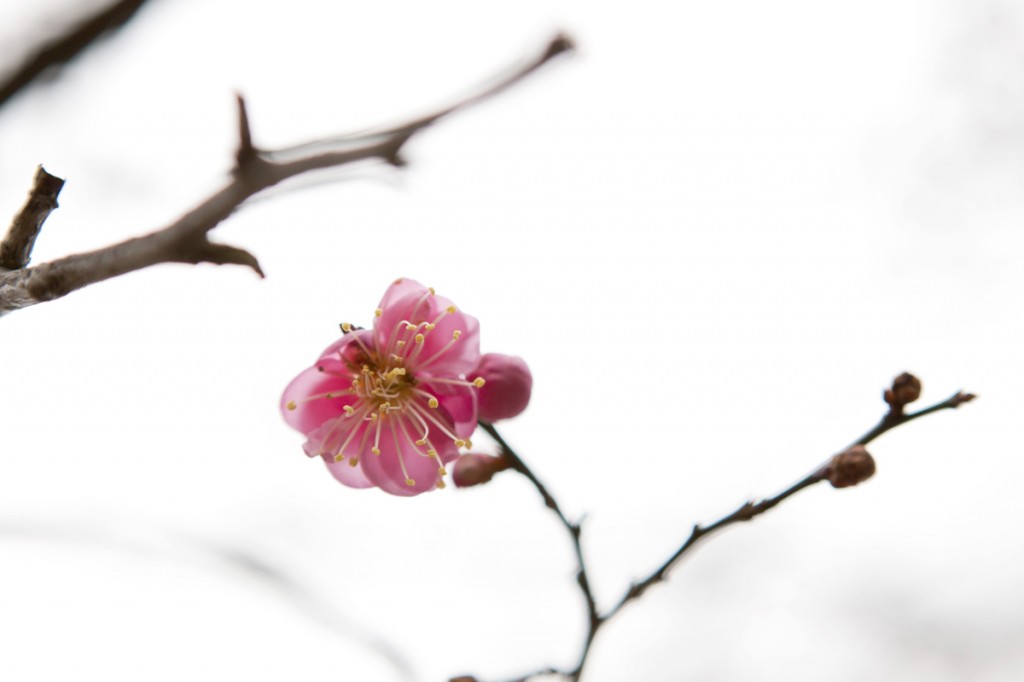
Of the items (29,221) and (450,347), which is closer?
(29,221)

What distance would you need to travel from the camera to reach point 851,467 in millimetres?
540

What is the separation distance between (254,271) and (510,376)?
232 mm

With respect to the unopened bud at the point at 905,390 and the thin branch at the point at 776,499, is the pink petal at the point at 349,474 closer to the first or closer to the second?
the thin branch at the point at 776,499

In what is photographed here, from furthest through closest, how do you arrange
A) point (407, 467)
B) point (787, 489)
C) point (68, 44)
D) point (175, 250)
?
point (68, 44), point (407, 467), point (787, 489), point (175, 250)

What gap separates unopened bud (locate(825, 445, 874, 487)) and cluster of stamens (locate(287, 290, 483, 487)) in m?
0.31

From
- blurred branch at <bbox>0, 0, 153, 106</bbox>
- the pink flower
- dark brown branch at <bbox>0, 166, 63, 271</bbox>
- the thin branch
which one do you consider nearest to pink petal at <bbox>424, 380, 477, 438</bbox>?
the pink flower

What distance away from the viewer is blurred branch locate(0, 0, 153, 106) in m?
0.98

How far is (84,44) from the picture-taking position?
1012mm

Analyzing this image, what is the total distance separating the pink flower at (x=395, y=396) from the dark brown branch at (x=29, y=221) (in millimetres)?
233

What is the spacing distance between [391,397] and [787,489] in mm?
359

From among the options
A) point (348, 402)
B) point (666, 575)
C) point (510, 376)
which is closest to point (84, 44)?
point (348, 402)

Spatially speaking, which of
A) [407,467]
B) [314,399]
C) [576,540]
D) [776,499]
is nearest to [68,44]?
[314,399]

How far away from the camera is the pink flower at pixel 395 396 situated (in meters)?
0.66

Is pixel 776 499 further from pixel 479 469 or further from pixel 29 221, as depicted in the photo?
pixel 29 221
